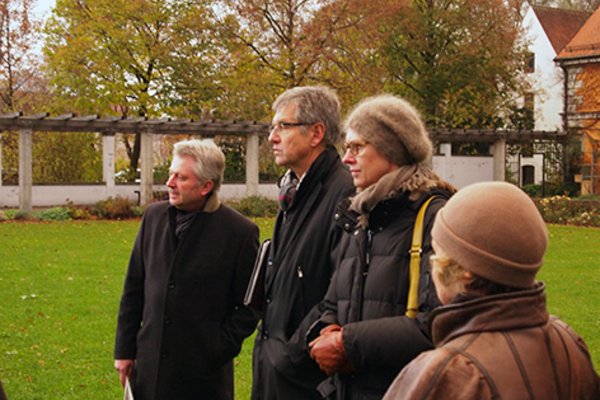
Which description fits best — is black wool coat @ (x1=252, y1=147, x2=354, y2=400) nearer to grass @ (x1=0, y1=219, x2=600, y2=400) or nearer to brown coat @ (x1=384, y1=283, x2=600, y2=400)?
brown coat @ (x1=384, y1=283, x2=600, y2=400)

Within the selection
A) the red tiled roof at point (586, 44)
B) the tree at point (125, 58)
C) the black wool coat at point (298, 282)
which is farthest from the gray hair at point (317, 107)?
the red tiled roof at point (586, 44)

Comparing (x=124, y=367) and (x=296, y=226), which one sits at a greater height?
(x=296, y=226)

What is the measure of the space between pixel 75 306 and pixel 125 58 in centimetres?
3081

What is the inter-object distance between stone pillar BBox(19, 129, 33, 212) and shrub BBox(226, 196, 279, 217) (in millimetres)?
7009

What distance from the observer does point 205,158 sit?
16.7 ft

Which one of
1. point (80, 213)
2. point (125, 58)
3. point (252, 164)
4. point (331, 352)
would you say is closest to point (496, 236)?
point (331, 352)

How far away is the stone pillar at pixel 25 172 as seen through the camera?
29781 millimetres

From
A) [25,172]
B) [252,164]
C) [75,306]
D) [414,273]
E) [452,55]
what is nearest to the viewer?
[414,273]

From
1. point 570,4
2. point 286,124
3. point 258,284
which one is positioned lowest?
point 258,284

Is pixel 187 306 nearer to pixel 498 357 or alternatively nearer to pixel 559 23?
pixel 498 357

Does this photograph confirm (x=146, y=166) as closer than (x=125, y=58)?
Yes

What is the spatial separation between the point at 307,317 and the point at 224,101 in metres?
38.5

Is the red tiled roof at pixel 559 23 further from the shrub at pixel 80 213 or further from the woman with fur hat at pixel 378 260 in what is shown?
the woman with fur hat at pixel 378 260

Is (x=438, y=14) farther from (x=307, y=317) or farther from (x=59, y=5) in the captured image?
(x=307, y=317)
